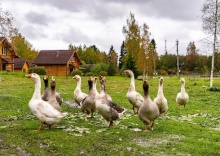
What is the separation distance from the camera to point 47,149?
8.91 meters

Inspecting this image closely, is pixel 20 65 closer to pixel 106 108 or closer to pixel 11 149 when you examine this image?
pixel 106 108

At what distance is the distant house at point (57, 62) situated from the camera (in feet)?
238

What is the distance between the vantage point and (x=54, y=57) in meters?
75.0

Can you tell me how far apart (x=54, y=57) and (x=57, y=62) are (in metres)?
3.08

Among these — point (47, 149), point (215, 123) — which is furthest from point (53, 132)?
point (215, 123)

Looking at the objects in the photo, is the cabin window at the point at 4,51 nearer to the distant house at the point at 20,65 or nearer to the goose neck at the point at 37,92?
the distant house at the point at 20,65

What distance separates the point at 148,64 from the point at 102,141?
188ft

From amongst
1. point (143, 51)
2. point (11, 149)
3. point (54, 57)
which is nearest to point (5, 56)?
point (54, 57)

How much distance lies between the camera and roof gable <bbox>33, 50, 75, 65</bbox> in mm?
73000

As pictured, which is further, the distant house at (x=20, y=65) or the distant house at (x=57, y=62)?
the distant house at (x=20, y=65)

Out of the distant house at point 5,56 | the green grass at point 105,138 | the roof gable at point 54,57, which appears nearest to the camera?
the green grass at point 105,138

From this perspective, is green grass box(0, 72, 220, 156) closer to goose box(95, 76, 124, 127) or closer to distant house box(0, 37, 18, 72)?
goose box(95, 76, 124, 127)

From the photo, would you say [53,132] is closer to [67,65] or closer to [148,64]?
[148,64]

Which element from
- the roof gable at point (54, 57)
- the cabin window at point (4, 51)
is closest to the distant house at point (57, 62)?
the roof gable at point (54, 57)
